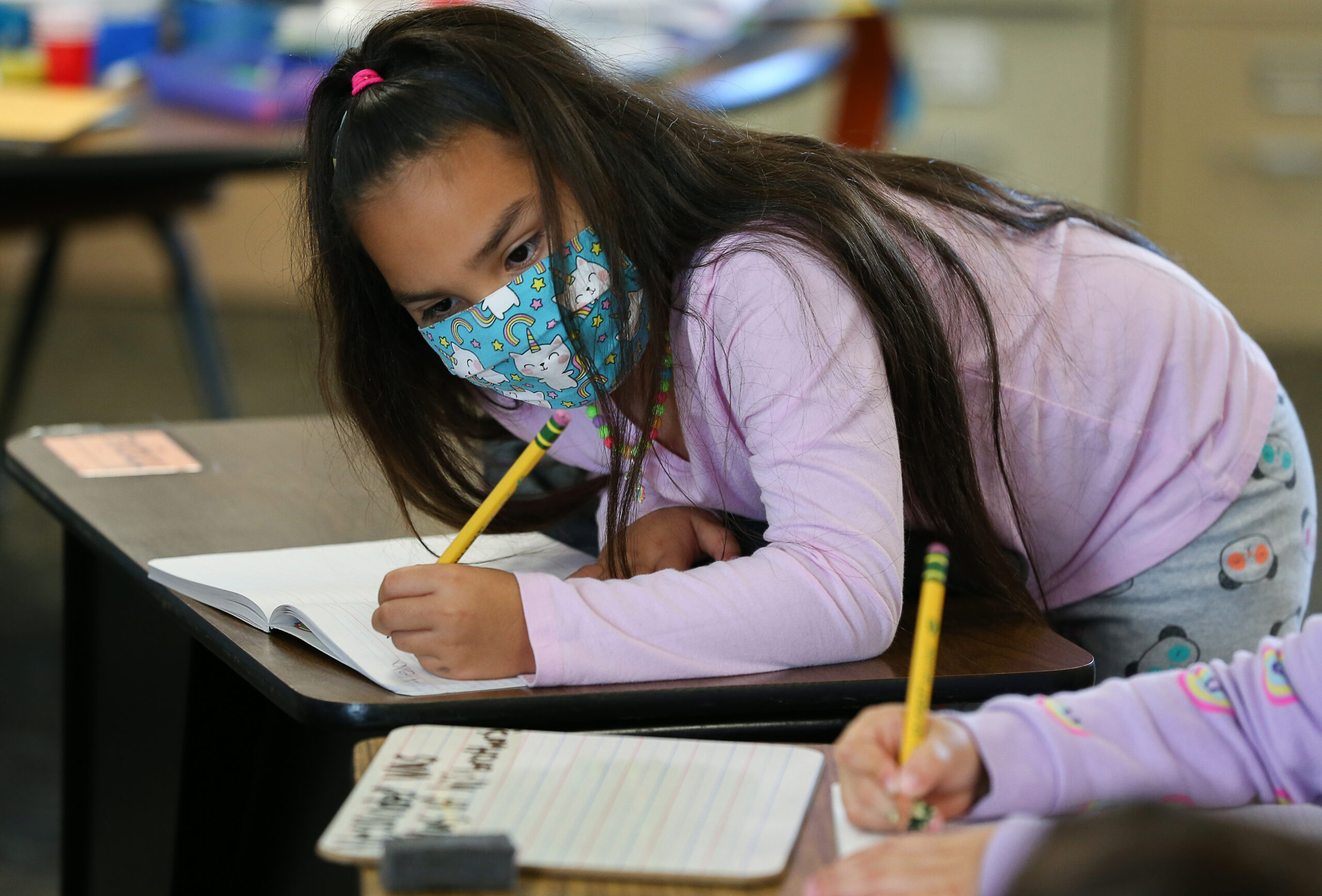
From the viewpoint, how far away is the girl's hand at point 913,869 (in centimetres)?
54

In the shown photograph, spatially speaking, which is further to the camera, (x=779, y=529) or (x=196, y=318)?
(x=196, y=318)

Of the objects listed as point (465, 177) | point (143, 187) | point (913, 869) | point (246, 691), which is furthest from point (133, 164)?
point (913, 869)

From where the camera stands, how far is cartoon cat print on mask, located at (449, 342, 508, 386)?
0.94 meters

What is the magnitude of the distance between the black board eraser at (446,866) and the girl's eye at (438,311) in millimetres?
435

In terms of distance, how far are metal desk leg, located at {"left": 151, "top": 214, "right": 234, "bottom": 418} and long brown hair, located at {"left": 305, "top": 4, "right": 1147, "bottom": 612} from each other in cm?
163

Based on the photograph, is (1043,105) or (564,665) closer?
(564,665)

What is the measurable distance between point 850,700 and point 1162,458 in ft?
1.13

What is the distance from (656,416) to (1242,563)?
15.6 inches

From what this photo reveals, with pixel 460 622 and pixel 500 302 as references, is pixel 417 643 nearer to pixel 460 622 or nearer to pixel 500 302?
pixel 460 622

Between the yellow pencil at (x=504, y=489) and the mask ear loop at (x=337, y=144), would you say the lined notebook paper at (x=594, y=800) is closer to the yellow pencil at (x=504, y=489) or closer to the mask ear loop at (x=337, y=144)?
the yellow pencil at (x=504, y=489)

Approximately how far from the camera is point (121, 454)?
1.25m

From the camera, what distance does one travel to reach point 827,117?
2939 mm

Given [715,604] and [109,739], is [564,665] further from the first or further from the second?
[109,739]

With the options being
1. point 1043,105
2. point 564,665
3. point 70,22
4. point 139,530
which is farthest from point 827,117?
point 564,665
